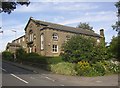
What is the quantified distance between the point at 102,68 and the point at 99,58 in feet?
11.2

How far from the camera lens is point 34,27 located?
2249 inches

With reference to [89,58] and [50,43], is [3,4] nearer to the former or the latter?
[89,58]

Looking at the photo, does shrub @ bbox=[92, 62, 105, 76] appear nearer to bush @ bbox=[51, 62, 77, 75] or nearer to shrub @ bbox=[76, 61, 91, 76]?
shrub @ bbox=[76, 61, 91, 76]

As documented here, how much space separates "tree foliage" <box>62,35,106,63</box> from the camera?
3091 cm

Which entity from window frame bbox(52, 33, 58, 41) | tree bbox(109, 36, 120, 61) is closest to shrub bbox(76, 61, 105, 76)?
tree bbox(109, 36, 120, 61)

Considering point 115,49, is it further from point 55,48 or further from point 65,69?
point 55,48

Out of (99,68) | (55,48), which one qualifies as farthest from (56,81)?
(55,48)

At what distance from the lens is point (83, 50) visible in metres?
31.4

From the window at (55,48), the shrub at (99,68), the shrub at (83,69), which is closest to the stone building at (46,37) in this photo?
the window at (55,48)

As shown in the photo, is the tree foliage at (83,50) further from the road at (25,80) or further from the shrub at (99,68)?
the road at (25,80)

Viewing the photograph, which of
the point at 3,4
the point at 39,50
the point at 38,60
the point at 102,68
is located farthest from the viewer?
the point at 39,50

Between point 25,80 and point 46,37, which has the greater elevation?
point 46,37

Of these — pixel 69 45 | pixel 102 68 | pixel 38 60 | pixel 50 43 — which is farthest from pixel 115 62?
pixel 50 43

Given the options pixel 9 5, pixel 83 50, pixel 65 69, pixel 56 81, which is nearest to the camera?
pixel 9 5
